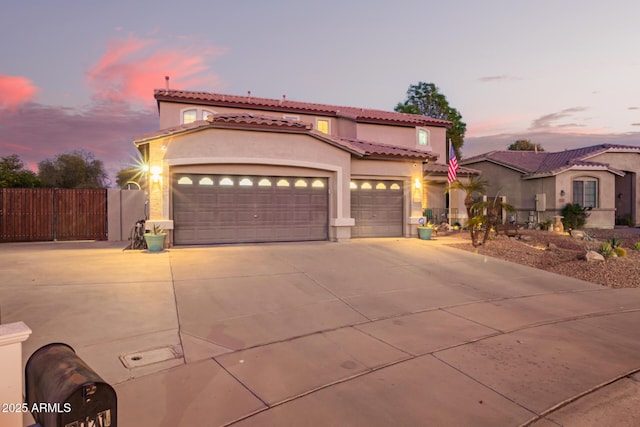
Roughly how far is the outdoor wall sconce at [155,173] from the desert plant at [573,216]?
21546 mm

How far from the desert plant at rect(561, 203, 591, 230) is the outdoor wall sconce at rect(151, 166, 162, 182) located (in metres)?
21.5

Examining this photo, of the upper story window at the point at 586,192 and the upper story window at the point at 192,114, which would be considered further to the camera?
the upper story window at the point at 586,192

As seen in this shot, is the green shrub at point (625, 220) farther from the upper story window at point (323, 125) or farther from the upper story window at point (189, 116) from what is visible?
the upper story window at point (189, 116)

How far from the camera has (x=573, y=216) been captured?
22.5 m

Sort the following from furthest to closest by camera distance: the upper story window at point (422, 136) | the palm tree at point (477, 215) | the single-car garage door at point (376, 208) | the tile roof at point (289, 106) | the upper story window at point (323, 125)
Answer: the upper story window at point (422, 136) < the upper story window at point (323, 125) < the tile roof at point (289, 106) < the single-car garage door at point (376, 208) < the palm tree at point (477, 215)

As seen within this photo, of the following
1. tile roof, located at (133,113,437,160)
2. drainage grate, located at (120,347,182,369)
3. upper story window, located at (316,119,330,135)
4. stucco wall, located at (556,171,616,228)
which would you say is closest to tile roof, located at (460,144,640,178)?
stucco wall, located at (556,171,616,228)

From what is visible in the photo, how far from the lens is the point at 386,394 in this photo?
4.16 meters

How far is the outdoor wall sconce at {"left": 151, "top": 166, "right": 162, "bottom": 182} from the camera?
1252 cm

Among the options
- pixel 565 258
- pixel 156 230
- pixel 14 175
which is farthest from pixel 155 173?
pixel 14 175

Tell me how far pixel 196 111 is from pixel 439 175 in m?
13.2

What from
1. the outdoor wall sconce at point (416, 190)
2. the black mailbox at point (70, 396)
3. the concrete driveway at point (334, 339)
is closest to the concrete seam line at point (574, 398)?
the concrete driveway at point (334, 339)

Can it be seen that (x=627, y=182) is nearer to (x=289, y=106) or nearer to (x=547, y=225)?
(x=547, y=225)

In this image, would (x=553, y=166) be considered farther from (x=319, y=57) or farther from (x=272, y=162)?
(x=272, y=162)

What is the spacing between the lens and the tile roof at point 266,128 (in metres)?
12.5
